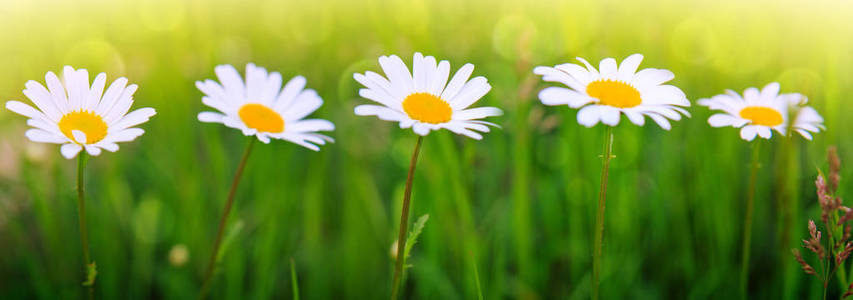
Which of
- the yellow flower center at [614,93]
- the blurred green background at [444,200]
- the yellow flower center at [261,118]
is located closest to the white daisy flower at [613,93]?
the yellow flower center at [614,93]

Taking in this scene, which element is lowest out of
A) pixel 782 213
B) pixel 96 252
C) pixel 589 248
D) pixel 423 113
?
pixel 96 252

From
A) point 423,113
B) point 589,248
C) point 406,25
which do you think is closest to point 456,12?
point 406,25

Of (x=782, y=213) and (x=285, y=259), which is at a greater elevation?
(x=782, y=213)

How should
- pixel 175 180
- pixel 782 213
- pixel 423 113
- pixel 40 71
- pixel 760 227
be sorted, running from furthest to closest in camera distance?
pixel 40 71, pixel 175 180, pixel 760 227, pixel 782 213, pixel 423 113

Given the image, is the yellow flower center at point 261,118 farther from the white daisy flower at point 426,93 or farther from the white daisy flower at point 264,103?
the white daisy flower at point 426,93

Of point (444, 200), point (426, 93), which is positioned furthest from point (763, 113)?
point (444, 200)

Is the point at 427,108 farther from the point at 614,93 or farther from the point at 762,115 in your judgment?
the point at 762,115

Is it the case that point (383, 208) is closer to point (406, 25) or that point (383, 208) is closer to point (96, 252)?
point (406, 25)
